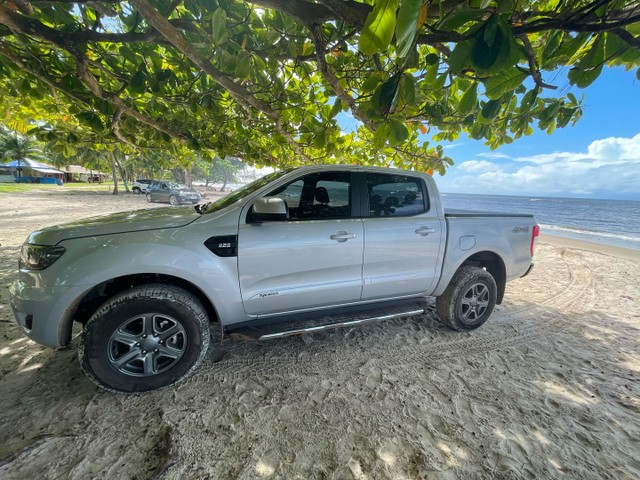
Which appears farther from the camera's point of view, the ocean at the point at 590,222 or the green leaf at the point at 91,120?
the ocean at the point at 590,222

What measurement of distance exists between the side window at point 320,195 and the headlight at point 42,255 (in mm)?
1753

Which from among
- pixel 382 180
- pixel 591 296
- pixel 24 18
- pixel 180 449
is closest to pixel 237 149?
pixel 24 18

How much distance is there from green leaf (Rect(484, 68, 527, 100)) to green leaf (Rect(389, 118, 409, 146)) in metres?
0.61

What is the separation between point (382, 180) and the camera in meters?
3.07

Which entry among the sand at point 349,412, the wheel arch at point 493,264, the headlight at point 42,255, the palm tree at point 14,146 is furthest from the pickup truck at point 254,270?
the palm tree at point 14,146

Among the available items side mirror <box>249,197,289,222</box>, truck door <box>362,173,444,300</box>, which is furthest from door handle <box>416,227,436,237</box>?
side mirror <box>249,197,289,222</box>

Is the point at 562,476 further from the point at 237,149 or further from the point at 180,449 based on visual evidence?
the point at 237,149

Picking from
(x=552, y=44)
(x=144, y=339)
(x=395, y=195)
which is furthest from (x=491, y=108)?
(x=144, y=339)

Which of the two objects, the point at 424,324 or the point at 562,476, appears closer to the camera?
the point at 562,476

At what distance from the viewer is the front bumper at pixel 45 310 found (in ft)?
6.56

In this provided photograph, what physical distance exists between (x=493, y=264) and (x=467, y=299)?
0.76 m

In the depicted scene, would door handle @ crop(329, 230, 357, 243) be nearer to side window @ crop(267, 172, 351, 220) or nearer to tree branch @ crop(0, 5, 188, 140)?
side window @ crop(267, 172, 351, 220)

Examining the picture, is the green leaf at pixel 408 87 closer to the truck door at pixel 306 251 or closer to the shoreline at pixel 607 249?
the truck door at pixel 306 251

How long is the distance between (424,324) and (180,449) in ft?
9.73
